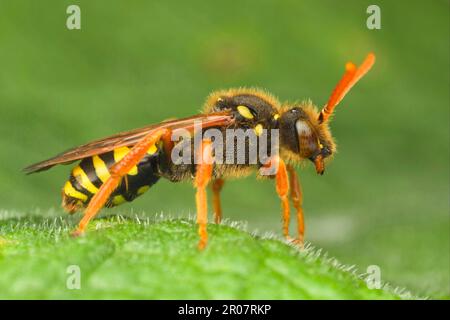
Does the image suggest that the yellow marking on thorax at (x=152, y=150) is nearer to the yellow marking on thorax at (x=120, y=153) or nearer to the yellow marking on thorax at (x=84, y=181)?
the yellow marking on thorax at (x=120, y=153)

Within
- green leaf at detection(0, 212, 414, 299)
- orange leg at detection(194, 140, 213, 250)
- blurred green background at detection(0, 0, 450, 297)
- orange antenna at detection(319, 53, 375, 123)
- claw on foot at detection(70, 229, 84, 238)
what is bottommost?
green leaf at detection(0, 212, 414, 299)

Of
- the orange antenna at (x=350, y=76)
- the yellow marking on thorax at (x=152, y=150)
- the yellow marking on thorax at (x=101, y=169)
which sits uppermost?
the orange antenna at (x=350, y=76)

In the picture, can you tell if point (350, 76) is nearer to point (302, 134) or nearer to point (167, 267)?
point (302, 134)

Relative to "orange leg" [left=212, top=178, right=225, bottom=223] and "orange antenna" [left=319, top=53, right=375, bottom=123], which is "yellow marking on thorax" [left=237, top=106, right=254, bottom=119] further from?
"orange leg" [left=212, top=178, right=225, bottom=223]

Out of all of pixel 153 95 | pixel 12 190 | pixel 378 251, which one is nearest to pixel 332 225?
pixel 378 251

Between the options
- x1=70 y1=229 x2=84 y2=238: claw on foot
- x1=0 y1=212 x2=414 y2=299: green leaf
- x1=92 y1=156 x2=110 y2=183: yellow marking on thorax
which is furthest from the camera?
x1=92 y1=156 x2=110 y2=183: yellow marking on thorax

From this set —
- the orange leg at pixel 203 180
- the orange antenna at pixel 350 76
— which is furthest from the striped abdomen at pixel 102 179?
the orange antenna at pixel 350 76

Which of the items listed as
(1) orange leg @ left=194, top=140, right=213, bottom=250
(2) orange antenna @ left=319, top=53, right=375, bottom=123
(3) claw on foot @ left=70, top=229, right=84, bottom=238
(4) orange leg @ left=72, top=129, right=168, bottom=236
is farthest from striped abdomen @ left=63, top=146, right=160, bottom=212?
(2) orange antenna @ left=319, top=53, right=375, bottom=123
